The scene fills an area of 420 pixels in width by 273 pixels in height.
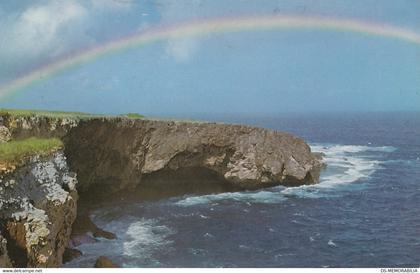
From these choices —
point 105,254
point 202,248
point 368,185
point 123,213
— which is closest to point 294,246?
point 202,248

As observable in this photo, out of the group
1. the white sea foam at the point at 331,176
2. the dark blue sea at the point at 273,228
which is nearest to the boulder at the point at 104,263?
the dark blue sea at the point at 273,228

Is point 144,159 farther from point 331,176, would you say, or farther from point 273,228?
point 331,176

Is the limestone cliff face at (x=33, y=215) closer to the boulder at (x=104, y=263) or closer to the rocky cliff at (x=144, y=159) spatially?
the rocky cliff at (x=144, y=159)

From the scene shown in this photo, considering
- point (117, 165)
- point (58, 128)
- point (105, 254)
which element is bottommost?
point (105, 254)

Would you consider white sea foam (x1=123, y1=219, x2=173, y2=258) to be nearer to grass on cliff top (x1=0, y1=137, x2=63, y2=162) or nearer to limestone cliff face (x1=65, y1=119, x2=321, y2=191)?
limestone cliff face (x1=65, y1=119, x2=321, y2=191)

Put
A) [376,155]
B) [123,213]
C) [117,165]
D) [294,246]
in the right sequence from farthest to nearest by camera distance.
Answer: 1. [376,155]
2. [117,165]
3. [123,213]
4. [294,246]

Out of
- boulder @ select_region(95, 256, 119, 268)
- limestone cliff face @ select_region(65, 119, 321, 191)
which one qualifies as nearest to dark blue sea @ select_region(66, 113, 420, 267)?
boulder @ select_region(95, 256, 119, 268)

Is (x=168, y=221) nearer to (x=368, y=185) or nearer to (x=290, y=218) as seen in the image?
(x=290, y=218)
